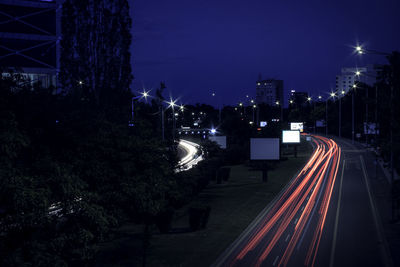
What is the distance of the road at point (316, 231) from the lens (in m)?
22.4

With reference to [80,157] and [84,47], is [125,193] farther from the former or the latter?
[84,47]

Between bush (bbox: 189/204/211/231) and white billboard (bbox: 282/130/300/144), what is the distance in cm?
5583

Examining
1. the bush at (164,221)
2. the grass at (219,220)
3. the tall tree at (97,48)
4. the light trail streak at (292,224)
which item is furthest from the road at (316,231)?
the tall tree at (97,48)

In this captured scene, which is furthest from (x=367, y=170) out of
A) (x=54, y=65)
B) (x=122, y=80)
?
(x=54, y=65)

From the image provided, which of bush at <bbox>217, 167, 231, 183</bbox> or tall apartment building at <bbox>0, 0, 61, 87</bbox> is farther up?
tall apartment building at <bbox>0, 0, 61, 87</bbox>

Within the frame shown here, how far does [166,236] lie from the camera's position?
90.9 feet

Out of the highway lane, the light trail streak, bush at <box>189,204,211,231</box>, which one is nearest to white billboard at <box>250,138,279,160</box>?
the light trail streak

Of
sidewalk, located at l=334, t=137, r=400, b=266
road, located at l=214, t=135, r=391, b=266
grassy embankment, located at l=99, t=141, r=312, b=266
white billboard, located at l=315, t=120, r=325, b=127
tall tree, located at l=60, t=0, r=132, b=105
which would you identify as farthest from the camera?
white billboard, located at l=315, t=120, r=325, b=127

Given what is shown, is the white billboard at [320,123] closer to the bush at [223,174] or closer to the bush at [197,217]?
the bush at [223,174]

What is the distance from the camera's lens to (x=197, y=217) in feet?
94.9

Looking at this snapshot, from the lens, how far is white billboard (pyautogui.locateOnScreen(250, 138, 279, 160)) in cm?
5656

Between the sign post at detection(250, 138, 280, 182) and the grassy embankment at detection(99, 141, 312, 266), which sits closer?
the grassy embankment at detection(99, 141, 312, 266)

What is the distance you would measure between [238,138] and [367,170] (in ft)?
107

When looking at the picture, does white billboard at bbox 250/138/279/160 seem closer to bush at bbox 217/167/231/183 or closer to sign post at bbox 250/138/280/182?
sign post at bbox 250/138/280/182
